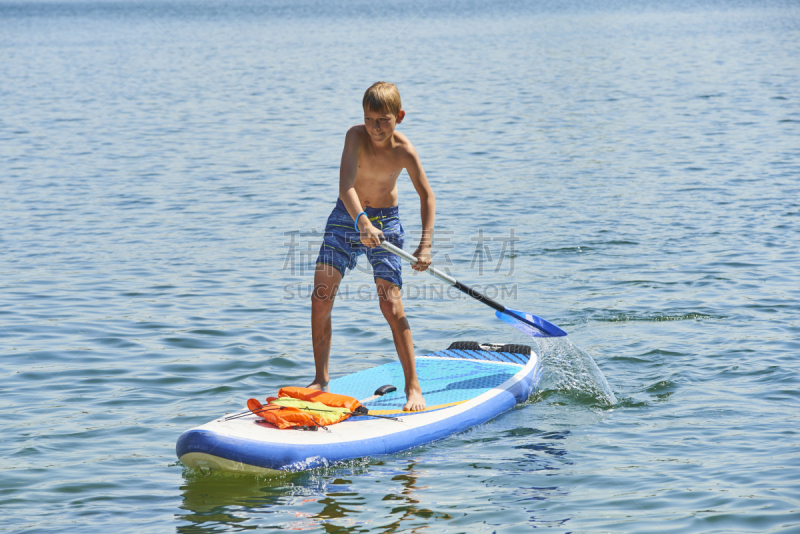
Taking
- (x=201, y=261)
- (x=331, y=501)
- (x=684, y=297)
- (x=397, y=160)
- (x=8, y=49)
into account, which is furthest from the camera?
(x=8, y=49)

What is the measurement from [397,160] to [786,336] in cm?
382

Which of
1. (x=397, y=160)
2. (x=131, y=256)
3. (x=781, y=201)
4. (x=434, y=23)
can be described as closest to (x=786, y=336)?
(x=397, y=160)

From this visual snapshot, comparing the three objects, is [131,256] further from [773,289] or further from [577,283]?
[773,289]

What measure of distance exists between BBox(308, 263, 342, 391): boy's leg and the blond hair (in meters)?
1.05

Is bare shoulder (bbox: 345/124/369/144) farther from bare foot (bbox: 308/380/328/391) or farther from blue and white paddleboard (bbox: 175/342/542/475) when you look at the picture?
blue and white paddleboard (bbox: 175/342/542/475)

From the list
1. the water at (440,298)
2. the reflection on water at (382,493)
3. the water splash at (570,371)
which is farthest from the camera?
the water splash at (570,371)

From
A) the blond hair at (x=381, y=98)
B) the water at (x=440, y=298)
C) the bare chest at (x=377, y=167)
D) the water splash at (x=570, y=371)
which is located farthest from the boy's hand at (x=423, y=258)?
the water splash at (x=570, y=371)

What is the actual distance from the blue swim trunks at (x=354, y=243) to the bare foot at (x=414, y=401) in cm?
71

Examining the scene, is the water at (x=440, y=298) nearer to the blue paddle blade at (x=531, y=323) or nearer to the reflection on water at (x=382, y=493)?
the reflection on water at (x=382, y=493)

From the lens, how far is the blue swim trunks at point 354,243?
5.25 meters

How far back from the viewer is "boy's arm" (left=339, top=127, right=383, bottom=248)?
196 inches

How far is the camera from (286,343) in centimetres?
711

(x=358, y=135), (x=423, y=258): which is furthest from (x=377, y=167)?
(x=423, y=258)

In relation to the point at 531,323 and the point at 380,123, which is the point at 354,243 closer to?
the point at 380,123
